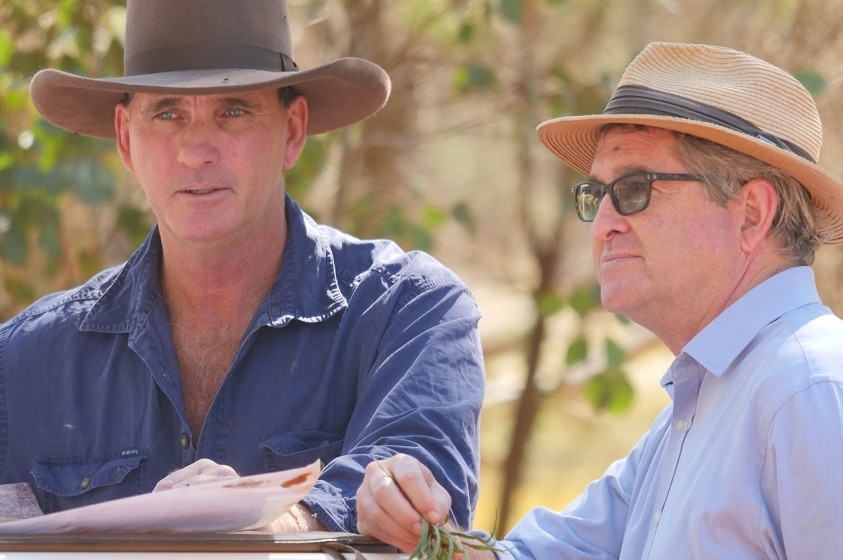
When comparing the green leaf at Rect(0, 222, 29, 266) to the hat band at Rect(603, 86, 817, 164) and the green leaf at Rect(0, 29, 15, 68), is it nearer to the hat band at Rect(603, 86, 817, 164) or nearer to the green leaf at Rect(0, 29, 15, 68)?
the green leaf at Rect(0, 29, 15, 68)

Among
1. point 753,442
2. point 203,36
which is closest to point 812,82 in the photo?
point 203,36

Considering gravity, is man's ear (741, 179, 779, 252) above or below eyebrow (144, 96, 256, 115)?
below

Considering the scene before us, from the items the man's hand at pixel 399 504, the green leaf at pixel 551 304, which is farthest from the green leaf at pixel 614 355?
the man's hand at pixel 399 504

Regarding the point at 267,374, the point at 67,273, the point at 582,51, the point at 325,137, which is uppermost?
the point at 582,51

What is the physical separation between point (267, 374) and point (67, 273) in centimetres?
326

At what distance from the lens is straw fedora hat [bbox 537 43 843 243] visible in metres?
2.51

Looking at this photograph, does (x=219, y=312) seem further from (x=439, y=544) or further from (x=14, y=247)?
(x=14, y=247)

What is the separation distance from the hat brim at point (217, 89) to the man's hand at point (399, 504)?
114 centimetres

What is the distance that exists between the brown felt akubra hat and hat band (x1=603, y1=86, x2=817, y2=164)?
0.92m

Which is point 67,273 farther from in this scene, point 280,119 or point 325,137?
point 280,119

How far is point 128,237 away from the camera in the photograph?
591 cm

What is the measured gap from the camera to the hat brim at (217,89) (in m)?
3.17

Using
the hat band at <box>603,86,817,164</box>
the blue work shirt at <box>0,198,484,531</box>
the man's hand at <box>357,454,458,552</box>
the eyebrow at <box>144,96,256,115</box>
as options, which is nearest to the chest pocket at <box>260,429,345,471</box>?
the blue work shirt at <box>0,198,484,531</box>

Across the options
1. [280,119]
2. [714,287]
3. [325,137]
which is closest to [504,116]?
[325,137]
